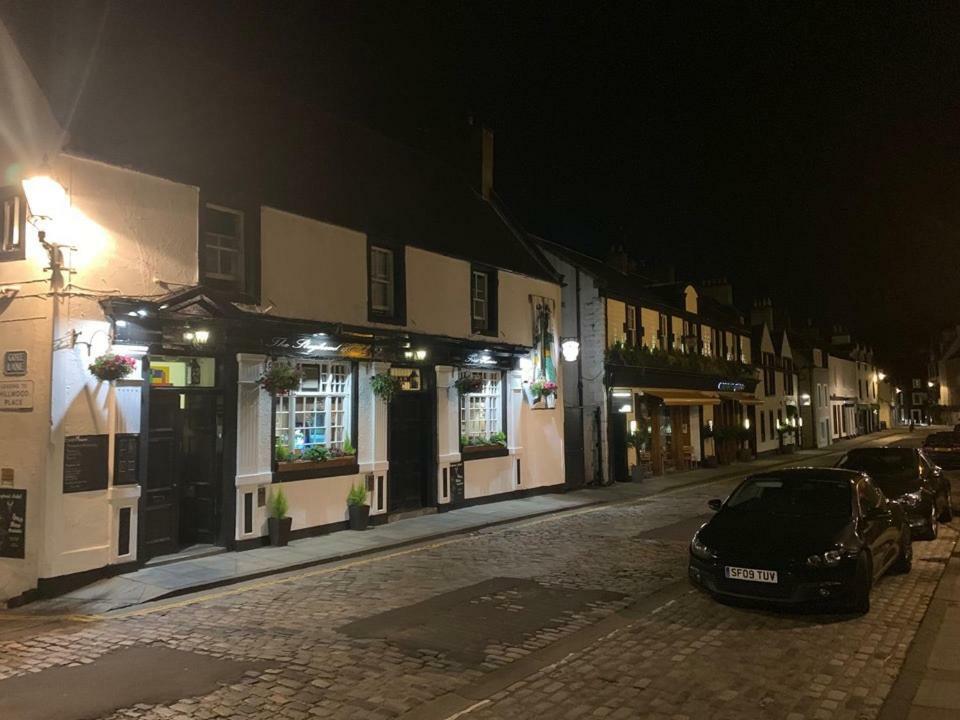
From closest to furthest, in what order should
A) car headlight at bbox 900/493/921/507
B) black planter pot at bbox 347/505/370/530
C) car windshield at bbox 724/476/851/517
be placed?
car windshield at bbox 724/476/851/517 → car headlight at bbox 900/493/921/507 → black planter pot at bbox 347/505/370/530

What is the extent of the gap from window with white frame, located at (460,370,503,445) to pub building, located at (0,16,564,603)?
6 cm

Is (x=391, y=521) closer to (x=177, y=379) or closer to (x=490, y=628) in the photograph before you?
(x=177, y=379)

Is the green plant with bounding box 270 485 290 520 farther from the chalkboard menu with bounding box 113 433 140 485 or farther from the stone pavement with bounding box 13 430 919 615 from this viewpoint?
the chalkboard menu with bounding box 113 433 140 485

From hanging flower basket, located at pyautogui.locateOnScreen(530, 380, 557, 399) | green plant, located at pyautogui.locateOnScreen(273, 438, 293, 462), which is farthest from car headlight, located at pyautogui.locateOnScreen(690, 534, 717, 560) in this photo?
hanging flower basket, located at pyautogui.locateOnScreen(530, 380, 557, 399)

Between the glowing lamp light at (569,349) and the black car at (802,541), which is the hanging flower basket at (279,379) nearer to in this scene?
the black car at (802,541)

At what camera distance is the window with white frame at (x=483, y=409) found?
16634 millimetres

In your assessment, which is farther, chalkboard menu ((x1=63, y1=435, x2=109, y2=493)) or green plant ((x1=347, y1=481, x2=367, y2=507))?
green plant ((x1=347, y1=481, x2=367, y2=507))

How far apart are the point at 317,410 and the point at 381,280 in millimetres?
3128

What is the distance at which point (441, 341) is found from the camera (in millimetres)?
15289

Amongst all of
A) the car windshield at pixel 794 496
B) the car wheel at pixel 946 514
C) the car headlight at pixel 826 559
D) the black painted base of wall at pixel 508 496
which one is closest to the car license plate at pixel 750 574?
the car headlight at pixel 826 559

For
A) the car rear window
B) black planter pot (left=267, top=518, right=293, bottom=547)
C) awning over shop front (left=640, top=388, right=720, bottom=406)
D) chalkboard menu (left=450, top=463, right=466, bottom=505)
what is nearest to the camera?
black planter pot (left=267, top=518, right=293, bottom=547)

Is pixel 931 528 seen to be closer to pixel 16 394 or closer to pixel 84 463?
pixel 84 463

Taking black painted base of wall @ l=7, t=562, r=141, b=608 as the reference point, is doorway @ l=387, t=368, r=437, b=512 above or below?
above

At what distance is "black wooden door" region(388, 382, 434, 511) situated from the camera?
14.7 metres
